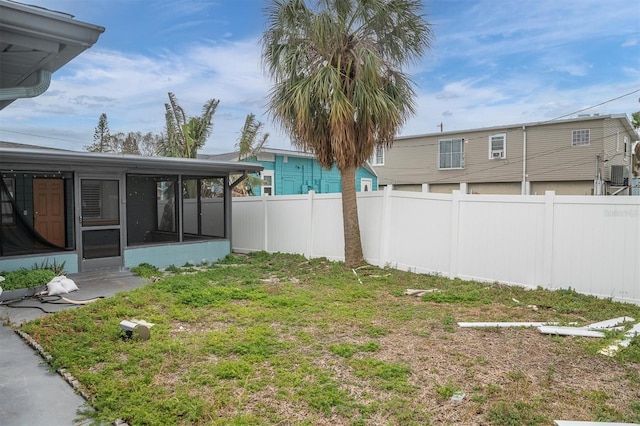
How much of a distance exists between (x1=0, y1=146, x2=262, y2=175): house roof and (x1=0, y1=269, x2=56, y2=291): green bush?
1903 millimetres

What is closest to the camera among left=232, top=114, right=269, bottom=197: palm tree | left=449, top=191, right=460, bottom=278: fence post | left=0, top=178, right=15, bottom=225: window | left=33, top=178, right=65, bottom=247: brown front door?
left=449, top=191, right=460, bottom=278: fence post

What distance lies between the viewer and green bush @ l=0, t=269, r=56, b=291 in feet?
21.2

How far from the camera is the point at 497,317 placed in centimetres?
516

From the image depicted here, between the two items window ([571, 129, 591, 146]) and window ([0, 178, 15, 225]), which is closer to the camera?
window ([0, 178, 15, 225])

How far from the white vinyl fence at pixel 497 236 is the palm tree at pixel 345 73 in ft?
2.84

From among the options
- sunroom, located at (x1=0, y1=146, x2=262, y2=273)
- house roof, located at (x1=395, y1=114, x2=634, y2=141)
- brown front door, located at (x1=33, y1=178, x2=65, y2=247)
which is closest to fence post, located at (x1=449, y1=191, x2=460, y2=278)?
sunroom, located at (x1=0, y1=146, x2=262, y2=273)

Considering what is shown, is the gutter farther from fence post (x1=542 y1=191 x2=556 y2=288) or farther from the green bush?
fence post (x1=542 y1=191 x2=556 y2=288)

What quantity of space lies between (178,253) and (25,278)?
3371mm

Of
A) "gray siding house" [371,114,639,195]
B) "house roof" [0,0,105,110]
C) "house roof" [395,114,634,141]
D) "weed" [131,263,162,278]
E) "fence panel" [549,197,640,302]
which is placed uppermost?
"house roof" [395,114,634,141]

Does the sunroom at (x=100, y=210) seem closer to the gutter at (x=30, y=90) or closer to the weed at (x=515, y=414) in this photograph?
the gutter at (x=30, y=90)

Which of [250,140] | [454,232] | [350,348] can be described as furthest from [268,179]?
[350,348]

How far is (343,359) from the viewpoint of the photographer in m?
3.82

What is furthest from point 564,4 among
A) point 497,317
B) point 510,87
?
point 497,317

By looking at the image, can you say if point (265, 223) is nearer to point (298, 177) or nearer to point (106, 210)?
point (106, 210)
